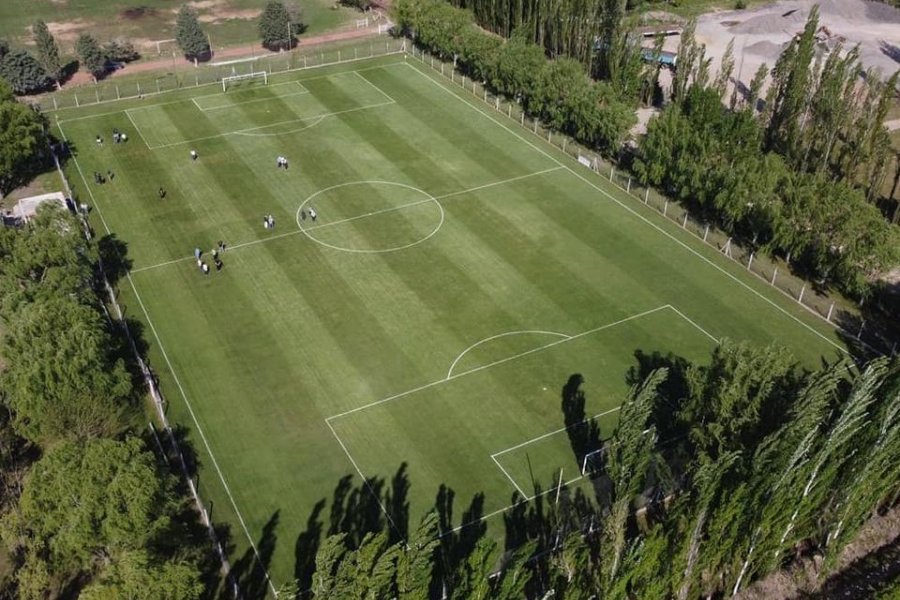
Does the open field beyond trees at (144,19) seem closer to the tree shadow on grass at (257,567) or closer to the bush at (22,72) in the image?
the bush at (22,72)

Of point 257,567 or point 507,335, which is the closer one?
point 257,567

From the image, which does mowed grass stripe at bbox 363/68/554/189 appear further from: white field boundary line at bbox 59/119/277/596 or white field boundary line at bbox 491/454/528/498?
white field boundary line at bbox 491/454/528/498

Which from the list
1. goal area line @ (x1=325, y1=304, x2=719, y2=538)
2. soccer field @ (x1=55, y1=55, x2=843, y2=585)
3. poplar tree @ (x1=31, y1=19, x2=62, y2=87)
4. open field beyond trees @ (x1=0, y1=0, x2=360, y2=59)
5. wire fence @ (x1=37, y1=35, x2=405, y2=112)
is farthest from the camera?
open field beyond trees @ (x1=0, y1=0, x2=360, y2=59)

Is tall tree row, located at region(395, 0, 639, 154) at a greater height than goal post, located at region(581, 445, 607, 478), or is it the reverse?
A: tall tree row, located at region(395, 0, 639, 154)

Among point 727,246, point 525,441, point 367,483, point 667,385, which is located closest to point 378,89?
point 727,246

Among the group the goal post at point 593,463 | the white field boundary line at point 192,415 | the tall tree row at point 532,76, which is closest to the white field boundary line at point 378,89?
the tall tree row at point 532,76

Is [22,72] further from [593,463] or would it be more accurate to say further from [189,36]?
[593,463]

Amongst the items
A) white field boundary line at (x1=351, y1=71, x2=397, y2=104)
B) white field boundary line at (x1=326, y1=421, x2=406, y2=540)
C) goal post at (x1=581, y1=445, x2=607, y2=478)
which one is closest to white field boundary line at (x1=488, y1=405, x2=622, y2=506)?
goal post at (x1=581, y1=445, x2=607, y2=478)
